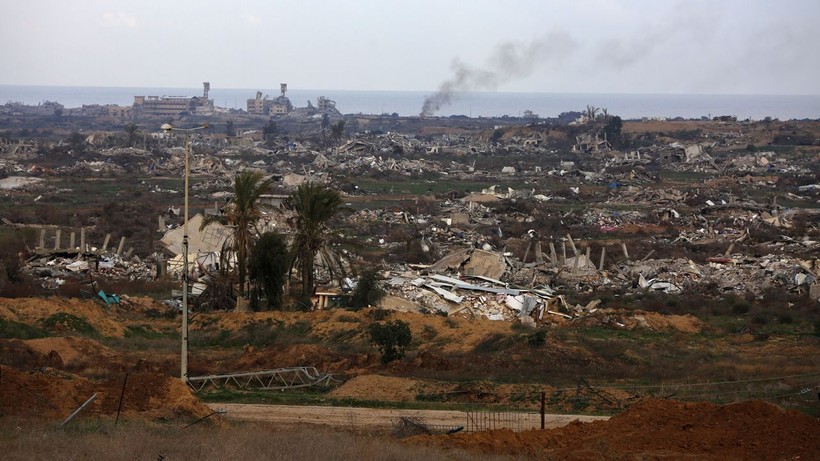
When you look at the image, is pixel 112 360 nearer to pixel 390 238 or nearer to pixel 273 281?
pixel 273 281

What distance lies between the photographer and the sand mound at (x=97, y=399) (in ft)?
39.2

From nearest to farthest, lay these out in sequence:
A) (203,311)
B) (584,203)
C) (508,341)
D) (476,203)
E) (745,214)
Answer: (508,341) < (203,311) < (745,214) < (476,203) < (584,203)

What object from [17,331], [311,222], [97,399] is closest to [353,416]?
[97,399]

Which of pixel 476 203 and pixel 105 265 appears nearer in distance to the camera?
pixel 105 265

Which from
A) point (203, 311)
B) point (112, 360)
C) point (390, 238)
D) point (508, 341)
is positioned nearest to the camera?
point (112, 360)

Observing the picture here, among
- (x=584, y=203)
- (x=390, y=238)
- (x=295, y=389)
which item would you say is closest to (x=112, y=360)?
(x=295, y=389)

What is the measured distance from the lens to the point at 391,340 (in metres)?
18.1

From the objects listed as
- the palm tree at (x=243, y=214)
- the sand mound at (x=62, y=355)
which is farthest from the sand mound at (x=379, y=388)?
the palm tree at (x=243, y=214)

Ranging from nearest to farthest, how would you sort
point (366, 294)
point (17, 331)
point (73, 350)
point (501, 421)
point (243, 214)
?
point (501, 421), point (73, 350), point (17, 331), point (243, 214), point (366, 294)

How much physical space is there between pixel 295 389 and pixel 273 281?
7.77 metres

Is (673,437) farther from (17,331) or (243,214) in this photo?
(243,214)

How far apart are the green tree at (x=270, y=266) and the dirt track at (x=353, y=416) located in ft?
29.7

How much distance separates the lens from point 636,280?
29031 millimetres

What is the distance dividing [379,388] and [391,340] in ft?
7.77
